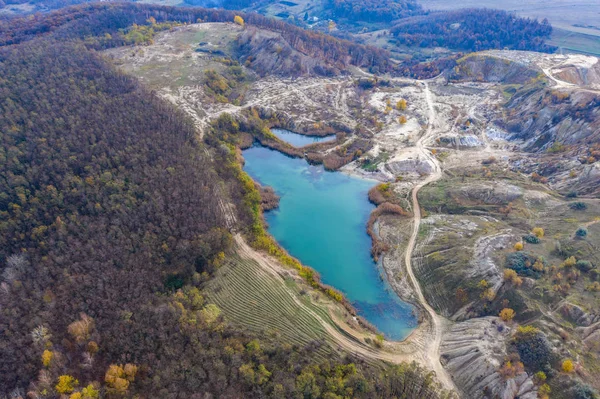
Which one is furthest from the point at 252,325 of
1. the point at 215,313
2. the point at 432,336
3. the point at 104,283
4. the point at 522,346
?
the point at 522,346

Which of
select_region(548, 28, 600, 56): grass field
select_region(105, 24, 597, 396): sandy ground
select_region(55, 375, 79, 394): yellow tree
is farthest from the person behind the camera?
select_region(548, 28, 600, 56): grass field

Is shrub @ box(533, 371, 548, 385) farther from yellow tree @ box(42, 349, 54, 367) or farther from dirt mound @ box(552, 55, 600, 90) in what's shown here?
dirt mound @ box(552, 55, 600, 90)

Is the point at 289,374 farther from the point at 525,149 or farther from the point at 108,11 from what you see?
the point at 108,11

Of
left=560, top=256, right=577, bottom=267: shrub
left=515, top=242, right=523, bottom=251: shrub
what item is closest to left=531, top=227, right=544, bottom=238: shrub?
left=515, top=242, right=523, bottom=251: shrub

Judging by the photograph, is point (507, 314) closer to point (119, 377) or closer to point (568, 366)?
point (568, 366)

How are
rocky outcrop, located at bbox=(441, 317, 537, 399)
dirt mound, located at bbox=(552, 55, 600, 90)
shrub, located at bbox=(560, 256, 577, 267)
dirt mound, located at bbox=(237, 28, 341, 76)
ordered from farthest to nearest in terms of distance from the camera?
dirt mound, located at bbox=(237, 28, 341, 76)
dirt mound, located at bbox=(552, 55, 600, 90)
shrub, located at bbox=(560, 256, 577, 267)
rocky outcrop, located at bbox=(441, 317, 537, 399)

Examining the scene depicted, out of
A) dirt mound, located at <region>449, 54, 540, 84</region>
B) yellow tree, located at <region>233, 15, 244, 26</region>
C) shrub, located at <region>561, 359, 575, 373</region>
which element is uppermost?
yellow tree, located at <region>233, 15, 244, 26</region>

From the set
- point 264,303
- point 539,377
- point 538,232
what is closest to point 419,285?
point 539,377
